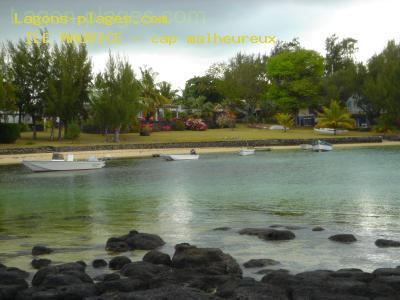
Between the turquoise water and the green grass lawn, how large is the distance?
1004 inches

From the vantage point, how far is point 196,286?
1255 centimetres

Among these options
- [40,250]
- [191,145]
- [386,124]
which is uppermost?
[386,124]

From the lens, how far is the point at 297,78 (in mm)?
110875

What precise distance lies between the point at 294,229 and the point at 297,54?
93850mm

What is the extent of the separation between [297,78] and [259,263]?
9864 centimetres

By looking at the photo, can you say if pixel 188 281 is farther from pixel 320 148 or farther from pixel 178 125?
pixel 178 125

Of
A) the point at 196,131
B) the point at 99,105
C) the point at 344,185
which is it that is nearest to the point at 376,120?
the point at 196,131

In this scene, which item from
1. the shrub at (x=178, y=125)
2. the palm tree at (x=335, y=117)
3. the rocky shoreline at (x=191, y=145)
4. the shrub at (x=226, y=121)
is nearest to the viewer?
the rocky shoreline at (x=191, y=145)

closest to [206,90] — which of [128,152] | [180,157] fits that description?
[128,152]

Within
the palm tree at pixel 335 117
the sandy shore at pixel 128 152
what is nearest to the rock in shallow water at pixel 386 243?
the sandy shore at pixel 128 152

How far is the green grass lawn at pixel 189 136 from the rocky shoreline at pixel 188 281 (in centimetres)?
5743

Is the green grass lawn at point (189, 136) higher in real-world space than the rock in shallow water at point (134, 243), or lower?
higher

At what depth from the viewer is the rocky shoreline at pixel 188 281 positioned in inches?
444

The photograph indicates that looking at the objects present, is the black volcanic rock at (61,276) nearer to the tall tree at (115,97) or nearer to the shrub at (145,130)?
the tall tree at (115,97)
